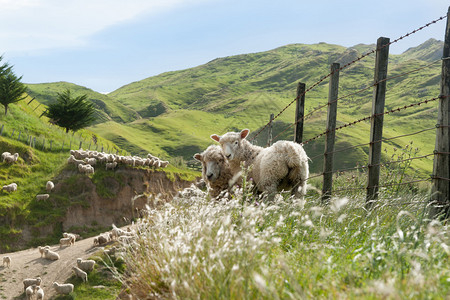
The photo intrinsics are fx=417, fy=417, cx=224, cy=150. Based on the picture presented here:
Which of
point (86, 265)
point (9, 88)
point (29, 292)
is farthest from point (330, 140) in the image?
point (9, 88)

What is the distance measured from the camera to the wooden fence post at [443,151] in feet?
18.8

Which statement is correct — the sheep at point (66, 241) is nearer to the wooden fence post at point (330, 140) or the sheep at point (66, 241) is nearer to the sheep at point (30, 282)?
the sheep at point (30, 282)

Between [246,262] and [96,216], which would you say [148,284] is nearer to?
[246,262]

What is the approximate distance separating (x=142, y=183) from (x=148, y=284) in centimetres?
1565

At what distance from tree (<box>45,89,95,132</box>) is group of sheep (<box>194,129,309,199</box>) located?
26.1 metres

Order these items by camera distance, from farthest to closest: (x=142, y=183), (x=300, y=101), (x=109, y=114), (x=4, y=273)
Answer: (x=109, y=114), (x=142, y=183), (x=4, y=273), (x=300, y=101)

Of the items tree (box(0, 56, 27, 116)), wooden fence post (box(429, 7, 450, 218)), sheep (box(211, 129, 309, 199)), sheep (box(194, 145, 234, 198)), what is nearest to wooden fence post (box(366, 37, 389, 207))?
wooden fence post (box(429, 7, 450, 218))

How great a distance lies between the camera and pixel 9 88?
26281mm

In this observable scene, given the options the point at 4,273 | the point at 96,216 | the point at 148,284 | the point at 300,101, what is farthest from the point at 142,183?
the point at 148,284

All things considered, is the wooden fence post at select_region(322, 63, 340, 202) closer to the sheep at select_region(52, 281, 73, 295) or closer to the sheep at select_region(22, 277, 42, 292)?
the sheep at select_region(52, 281, 73, 295)

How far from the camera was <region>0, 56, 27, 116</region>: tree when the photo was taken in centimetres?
2556

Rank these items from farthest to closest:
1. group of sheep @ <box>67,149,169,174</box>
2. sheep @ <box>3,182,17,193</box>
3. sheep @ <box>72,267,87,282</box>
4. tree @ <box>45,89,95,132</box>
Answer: tree @ <box>45,89,95,132</box>, group of sheep @ <box>67,149,169,174</box>, sheep @ <box>3,182,17,193</box>, sheep @ <box>72,267,87,282</box>

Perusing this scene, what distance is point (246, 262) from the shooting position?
3.20 metres

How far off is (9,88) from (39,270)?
18468 millimetres
